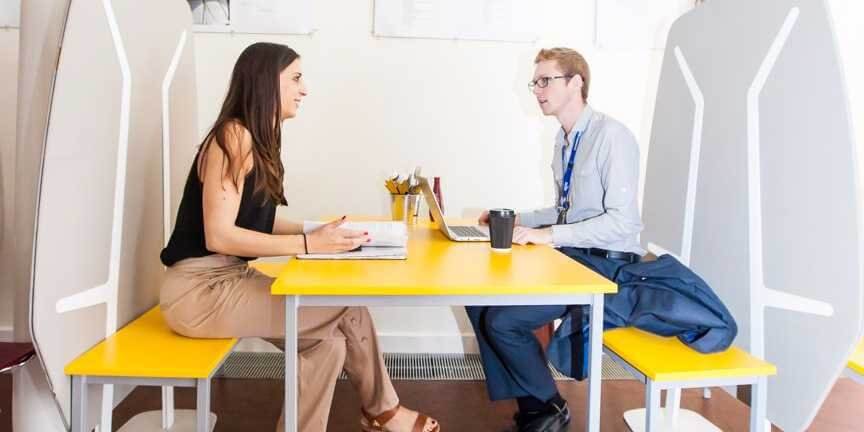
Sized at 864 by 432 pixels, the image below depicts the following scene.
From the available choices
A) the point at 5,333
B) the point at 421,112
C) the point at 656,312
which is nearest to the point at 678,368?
the point at 656,312

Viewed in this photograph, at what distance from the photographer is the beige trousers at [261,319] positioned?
156 centimetres

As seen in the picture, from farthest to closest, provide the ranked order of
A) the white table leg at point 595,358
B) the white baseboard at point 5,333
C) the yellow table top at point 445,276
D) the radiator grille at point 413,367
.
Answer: the white baseboard at point 5,333, the radiator grille at point 413,367, the white table leg at point 595,358, the yellow table top at point 445,276

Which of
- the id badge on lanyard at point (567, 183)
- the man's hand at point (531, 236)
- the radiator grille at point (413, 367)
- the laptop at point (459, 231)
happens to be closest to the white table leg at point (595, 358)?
the man's hand at point (531, 236)

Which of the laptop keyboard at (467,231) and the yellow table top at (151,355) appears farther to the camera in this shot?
the laptop keyboard at (467,231)

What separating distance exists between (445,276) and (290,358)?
37 cm

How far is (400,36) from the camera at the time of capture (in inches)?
113

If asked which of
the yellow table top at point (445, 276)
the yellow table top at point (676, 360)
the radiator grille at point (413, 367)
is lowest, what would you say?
the radiator grille at point (413, 367)

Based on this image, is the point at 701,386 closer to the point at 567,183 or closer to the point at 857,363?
the point at 857,363

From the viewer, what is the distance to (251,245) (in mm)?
1552

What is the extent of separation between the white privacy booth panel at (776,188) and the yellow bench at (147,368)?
4.58 feet

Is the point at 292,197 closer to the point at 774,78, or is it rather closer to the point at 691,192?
the point at 691,192

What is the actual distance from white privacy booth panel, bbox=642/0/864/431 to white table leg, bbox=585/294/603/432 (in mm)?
536

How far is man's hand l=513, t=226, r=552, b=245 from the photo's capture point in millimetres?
1784

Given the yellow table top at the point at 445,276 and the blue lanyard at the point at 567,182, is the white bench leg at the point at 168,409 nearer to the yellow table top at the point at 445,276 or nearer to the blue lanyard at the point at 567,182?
the yellow table top at the point at 445,276
